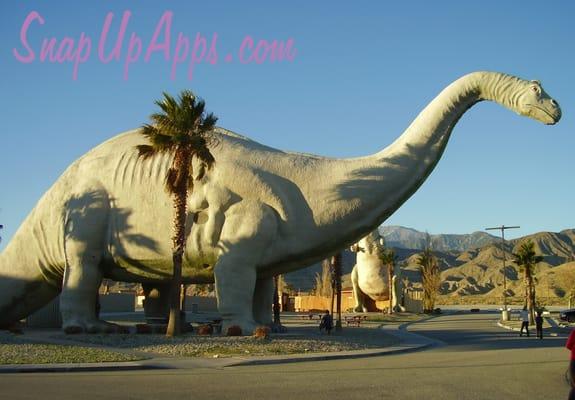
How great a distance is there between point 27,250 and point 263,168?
873 cm

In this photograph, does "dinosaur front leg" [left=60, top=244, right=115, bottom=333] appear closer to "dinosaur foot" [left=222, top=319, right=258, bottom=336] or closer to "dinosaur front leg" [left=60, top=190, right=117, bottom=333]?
"dinosaur front leg" [left=60, top=190, right=117, bottom=333]

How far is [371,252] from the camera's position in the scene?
167 ft

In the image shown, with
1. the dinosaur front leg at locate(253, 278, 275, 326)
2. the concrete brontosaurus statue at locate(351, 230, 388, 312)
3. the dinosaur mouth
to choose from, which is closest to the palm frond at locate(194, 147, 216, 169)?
the dinosaur front leg at locate(253, 278, 275, 326)

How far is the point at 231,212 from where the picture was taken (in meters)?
22.1

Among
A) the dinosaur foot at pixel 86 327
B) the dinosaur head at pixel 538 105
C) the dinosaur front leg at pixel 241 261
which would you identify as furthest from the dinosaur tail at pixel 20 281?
the dinosaur head at pixel 538 105

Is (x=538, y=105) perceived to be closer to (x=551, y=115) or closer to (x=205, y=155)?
(x=551, y=115)

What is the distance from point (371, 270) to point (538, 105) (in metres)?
31.7

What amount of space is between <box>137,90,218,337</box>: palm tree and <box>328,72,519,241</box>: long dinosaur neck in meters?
4.30

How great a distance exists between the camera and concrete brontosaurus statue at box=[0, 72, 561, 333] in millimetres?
21453

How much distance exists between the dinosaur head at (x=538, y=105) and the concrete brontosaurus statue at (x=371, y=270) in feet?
96.7

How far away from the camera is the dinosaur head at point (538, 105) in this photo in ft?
67.8

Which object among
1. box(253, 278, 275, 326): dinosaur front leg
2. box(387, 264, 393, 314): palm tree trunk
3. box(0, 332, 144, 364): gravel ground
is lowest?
box(0, 332, 144, 364): gravel ground

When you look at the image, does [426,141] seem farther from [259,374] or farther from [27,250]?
[27,250]

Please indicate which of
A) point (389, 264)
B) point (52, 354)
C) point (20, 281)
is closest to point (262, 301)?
point (20, 281)
